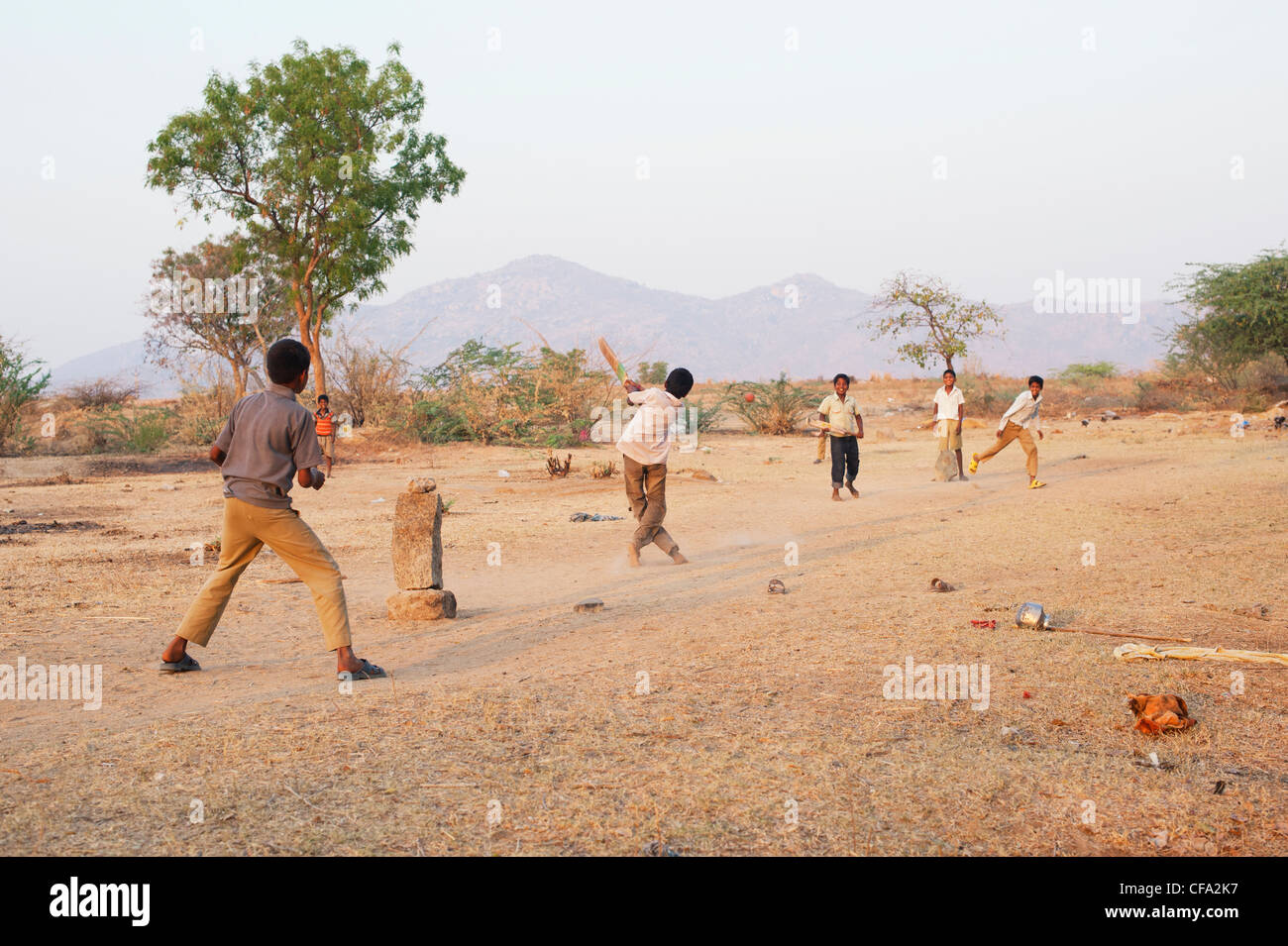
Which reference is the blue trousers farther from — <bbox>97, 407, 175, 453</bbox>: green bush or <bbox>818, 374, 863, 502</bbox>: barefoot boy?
<bbox>97, 407, 175, 453</bbox>: green bush

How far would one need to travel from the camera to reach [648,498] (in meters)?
9.13

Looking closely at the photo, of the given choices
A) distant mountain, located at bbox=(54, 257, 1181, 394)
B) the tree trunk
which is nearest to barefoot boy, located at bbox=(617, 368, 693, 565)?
the tree trunk

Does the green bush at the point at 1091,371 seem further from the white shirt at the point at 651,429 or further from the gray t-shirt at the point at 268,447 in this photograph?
the gray t-shirt at the point at 268,447

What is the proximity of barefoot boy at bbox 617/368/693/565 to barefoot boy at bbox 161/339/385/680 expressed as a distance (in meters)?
3.76

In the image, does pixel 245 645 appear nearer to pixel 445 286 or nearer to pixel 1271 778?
pixel 1271 778

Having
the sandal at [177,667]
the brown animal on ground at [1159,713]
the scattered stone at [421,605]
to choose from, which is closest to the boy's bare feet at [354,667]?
the sandal at [177,667]

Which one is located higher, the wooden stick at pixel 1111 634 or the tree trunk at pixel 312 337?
the tree trunk at pixel 312 337

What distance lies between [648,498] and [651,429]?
0.69 metres

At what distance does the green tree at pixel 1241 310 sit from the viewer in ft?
89.1

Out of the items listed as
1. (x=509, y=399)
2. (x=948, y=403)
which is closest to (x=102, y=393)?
(x=509, y=399)

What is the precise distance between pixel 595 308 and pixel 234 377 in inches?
5430

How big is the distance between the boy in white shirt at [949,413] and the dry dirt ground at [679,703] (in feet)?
11.7

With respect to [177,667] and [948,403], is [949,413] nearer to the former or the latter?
[948,403]
